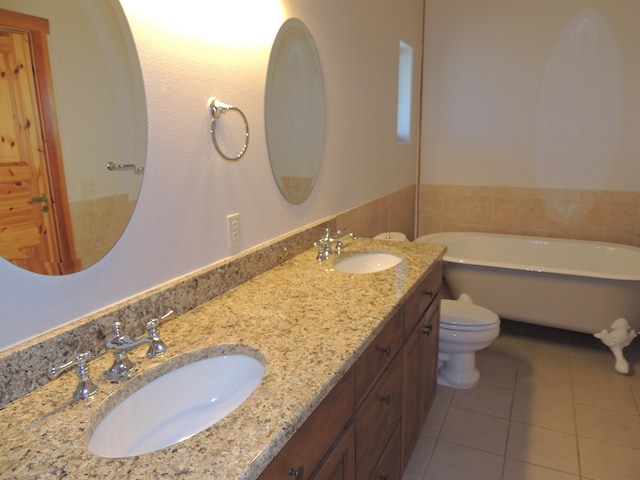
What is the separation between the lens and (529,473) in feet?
6.34

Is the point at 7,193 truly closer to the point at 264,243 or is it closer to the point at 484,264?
the point at 264,243

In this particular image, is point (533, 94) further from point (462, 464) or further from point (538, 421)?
point (462, 464)

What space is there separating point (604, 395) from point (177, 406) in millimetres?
2362

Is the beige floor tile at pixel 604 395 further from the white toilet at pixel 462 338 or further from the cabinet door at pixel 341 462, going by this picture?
the cabinet door at pixel 341 462

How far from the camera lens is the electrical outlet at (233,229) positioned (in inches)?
62.8

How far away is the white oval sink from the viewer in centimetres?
205

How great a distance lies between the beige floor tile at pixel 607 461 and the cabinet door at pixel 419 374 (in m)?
0.69

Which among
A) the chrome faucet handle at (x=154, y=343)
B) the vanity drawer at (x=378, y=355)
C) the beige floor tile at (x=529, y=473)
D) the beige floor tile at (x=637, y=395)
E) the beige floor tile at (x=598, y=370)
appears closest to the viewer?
the chrome faucet handle at (x=154, y=343)

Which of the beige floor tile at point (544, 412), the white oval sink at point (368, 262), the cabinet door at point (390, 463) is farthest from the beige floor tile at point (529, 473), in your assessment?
the white oval sink at point (368, 262)

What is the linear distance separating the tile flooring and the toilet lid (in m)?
0.40

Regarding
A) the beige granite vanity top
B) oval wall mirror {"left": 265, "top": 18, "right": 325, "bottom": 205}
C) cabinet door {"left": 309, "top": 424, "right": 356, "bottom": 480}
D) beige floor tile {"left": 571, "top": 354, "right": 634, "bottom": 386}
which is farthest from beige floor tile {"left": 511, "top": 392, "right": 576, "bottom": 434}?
oval wall mirror {"left": 265, "top": 18, "right": 325, "bottom": 205}

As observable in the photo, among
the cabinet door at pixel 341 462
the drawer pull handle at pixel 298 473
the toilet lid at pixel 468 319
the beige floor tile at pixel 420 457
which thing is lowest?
the beige floor tile at pixel 420 457

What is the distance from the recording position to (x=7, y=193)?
0.93m

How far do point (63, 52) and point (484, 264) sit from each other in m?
2.63
